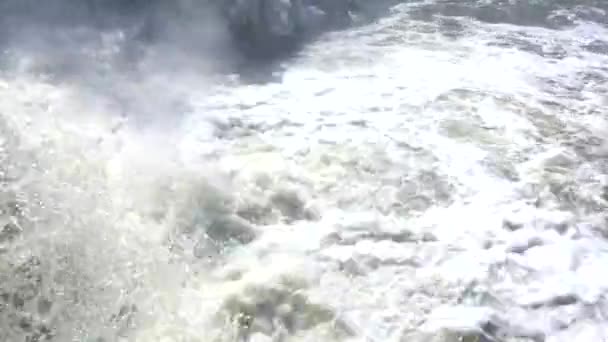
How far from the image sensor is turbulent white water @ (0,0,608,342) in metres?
3.22

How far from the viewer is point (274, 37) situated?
706 centimetres

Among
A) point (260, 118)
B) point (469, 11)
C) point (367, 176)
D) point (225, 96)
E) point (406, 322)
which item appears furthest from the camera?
point (469, 11)

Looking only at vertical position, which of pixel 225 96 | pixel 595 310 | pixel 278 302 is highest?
pixel 225 96

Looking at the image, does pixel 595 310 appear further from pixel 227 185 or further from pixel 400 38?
pixel 400 38

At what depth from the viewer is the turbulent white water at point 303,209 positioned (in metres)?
3.22

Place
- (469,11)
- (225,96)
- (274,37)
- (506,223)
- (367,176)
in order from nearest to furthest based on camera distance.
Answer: (506,223) < (367,176) < (225,96) < (274,37) < (469,11)

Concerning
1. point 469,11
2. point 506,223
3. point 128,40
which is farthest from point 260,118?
point 469,11

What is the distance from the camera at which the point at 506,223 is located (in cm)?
415

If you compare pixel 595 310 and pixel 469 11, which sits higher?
pixel 469 11

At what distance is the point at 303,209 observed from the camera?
4.14 m

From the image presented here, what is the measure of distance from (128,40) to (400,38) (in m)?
3.21

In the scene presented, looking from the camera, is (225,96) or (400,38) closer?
(225,96)

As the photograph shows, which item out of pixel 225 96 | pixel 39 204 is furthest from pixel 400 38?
pixel 39 204

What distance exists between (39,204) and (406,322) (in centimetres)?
209
